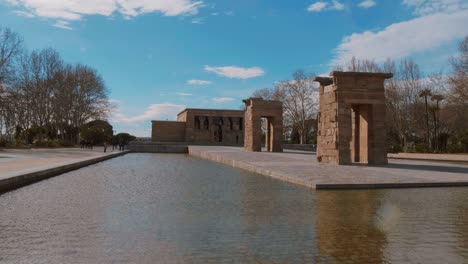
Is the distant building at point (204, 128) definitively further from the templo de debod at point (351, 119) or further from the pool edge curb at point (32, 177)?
the pool edge curb at point (32, 177)

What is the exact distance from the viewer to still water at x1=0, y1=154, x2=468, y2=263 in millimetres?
4672

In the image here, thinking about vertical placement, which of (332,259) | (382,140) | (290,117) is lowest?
(332,259)

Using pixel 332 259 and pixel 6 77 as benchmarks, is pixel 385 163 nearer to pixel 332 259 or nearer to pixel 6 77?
pixel 332 259

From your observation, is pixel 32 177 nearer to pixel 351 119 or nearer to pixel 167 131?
pixel 351 119

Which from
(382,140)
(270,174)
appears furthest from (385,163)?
(270,174)

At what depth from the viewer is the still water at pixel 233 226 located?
4.67m

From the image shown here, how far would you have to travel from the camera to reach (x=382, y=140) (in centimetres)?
1842

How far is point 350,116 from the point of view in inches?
700

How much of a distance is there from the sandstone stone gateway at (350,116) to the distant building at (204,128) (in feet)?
128

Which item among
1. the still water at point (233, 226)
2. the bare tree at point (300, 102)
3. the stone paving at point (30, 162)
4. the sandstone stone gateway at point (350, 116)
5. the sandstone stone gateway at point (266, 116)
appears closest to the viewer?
the still water at point (233, 226)

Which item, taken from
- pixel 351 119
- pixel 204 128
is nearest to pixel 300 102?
pixel 204 128

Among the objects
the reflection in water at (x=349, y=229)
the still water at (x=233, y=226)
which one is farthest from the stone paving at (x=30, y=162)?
the reflection in water at (x=349, y=229)

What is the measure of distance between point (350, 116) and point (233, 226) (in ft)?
42.3

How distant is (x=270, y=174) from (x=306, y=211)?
6.27m
